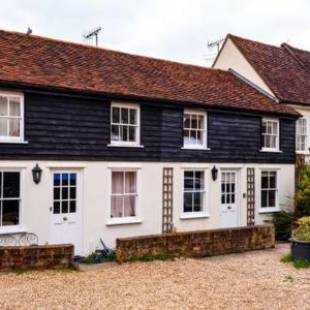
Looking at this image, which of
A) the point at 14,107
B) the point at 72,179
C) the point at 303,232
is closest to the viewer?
the point at 14,107

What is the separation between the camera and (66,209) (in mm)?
13492

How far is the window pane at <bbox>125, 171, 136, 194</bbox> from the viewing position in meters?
14.8

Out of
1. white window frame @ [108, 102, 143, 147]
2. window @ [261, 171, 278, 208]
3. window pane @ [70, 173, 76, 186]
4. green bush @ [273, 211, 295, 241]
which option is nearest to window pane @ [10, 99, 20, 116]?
window pane @ [70, 173, 76, 186]

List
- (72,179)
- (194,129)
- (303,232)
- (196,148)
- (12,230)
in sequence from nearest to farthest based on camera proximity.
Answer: (12,230), (303,232), (72,179), (196,148), (194,129)

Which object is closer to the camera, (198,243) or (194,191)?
(198,243)

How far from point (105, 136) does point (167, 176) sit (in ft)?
8.63

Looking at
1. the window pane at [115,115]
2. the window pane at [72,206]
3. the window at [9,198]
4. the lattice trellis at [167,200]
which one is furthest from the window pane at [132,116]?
the window at [9,198]

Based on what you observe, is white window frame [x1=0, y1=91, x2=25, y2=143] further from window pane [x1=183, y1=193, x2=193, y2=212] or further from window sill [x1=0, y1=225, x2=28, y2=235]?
window pane [x1=183, y1=193, x2=193, y2=212]

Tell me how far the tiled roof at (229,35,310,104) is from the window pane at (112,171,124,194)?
8.45 m

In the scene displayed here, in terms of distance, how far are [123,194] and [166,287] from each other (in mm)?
5180

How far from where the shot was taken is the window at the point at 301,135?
20234mm

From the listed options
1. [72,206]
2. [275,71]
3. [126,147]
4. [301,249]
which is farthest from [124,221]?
[275,71]

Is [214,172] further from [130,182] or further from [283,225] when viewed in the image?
[283,225]

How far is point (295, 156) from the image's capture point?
19.4 m
